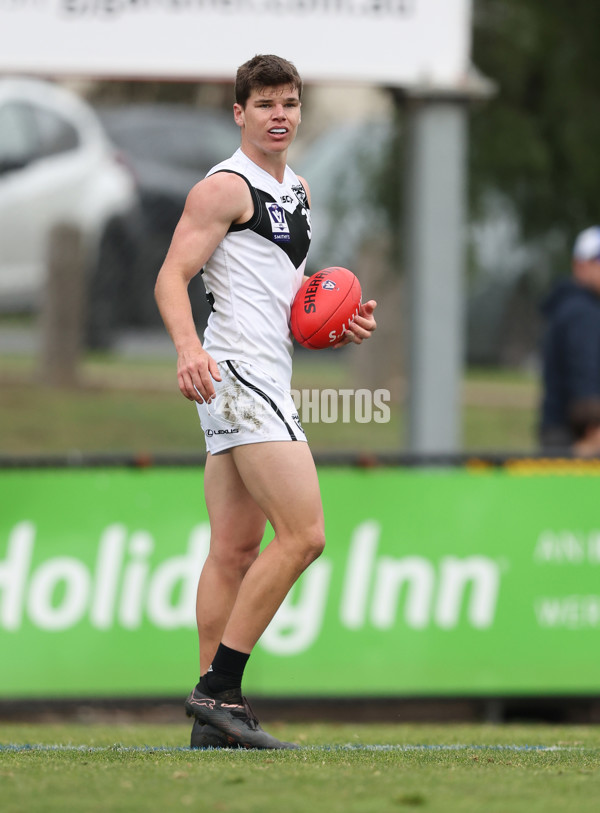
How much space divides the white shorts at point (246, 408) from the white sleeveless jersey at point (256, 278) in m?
0.05

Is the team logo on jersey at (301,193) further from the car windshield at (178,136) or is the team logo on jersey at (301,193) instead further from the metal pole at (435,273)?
the car windshield at (178,136)

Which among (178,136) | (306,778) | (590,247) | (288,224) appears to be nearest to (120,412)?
(178,136)

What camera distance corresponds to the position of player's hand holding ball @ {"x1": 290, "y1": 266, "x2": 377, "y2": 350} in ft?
15.5

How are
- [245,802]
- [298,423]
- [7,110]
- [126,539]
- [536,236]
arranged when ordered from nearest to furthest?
[245,802], [298,423], [126,539], [7,110], [536,236]

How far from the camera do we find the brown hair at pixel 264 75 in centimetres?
461

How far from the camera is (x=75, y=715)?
301 inches

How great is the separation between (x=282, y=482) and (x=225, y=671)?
0.67 m

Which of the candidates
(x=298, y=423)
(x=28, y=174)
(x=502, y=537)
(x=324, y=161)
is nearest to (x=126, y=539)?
(x=502, y=537)

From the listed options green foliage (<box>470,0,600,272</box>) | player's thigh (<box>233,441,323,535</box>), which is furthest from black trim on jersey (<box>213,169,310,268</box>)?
green foliage (<box>470,0,600,272</box>)

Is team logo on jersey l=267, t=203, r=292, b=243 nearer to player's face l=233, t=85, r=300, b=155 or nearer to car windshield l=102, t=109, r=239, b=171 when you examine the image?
player's face l=233, t=85, r=300, b=155

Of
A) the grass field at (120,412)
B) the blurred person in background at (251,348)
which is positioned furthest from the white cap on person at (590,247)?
the grass field at (120,412)

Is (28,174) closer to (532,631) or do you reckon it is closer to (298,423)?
(532,631)

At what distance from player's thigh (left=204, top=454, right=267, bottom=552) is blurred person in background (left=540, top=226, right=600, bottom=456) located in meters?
3.51

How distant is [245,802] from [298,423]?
4.99ft
